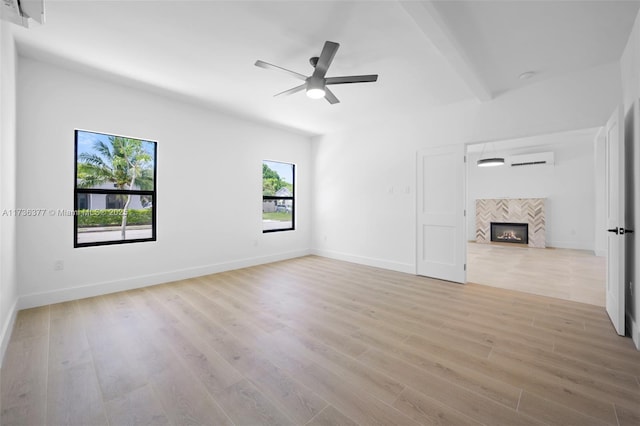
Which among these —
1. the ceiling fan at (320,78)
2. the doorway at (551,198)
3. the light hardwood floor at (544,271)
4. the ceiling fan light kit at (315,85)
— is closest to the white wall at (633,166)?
the light hardwood floor at (544,271)

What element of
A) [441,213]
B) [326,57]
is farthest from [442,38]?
[441,213]

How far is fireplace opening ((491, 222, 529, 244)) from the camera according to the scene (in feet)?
25.0

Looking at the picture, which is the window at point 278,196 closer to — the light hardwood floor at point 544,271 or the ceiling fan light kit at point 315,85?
the ceiling fan light kit at point 315,85

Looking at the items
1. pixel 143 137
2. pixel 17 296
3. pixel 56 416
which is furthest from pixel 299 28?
→ pixel 17 296

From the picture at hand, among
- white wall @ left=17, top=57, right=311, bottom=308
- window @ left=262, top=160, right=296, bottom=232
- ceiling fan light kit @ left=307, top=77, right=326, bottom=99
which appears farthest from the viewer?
window @ left=262, top=160, right=296, bottom=232

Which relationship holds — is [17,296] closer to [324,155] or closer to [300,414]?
[300,414]

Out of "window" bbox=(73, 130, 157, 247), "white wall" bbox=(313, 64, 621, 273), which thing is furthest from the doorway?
"window" bbox=(73, 130, 157, 247)

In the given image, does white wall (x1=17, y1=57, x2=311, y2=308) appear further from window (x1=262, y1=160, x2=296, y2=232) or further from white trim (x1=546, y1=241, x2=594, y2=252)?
white trim (x1=546, y1=241, x2=594, y2=252)

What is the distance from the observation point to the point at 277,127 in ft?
18.0

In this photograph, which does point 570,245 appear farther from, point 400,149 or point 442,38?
point 442,38

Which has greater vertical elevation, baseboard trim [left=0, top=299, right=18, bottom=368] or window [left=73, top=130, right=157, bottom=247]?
window [left=73, top=130, right=157, bottom=247]

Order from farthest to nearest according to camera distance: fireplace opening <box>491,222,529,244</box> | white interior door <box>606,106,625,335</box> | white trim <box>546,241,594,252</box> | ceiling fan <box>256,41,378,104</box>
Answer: fireplace opening <box>491,222,529,244</box> → white trim <box>546,241,594,252</box> → ceiling fan <box>256,41,378,104</box> → white interior door <box>606,106,625,335</box>

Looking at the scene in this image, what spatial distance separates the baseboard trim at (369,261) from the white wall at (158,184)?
2.05ft

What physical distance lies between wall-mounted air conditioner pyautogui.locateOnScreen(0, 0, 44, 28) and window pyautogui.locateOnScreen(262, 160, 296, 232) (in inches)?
152
